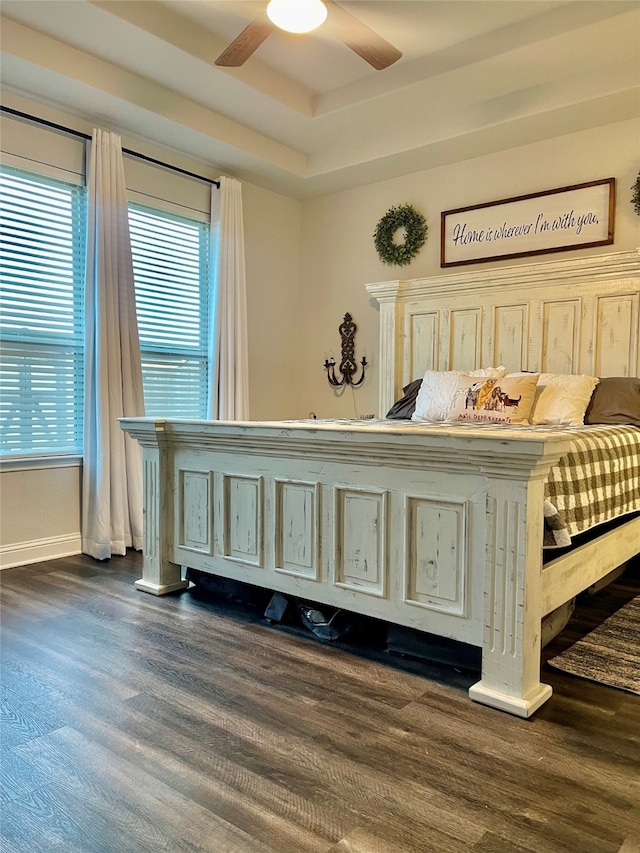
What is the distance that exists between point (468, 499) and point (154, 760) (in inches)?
47.0

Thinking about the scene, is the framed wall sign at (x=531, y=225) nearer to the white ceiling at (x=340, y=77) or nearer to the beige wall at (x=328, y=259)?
the beige wall at (x=328, y=259)

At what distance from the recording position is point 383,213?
493 centimetres

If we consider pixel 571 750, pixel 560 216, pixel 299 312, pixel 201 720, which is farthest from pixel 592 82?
pixel 201 720

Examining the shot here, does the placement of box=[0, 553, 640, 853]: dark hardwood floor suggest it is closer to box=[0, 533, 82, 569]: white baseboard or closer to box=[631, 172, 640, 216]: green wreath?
box=[0, 533, 82, 569]: white baseboard

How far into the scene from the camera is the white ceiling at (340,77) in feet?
10.5

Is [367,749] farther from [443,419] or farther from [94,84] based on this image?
[94,84]

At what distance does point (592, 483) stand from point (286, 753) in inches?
62.7

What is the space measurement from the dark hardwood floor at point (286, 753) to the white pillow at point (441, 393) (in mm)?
1606

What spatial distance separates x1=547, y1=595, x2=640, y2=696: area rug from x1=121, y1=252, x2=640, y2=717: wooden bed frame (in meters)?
0.27

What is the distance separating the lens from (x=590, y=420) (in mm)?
3457

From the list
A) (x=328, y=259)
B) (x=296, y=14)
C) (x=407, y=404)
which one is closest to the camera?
(x=296, y=14)

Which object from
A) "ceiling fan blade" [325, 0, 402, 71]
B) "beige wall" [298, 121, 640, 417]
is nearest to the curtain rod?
"beige wall" [298, 121, 640, 417]

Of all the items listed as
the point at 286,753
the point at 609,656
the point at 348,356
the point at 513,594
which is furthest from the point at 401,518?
the point at 348,356

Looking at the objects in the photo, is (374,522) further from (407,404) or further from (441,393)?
(407,404)
